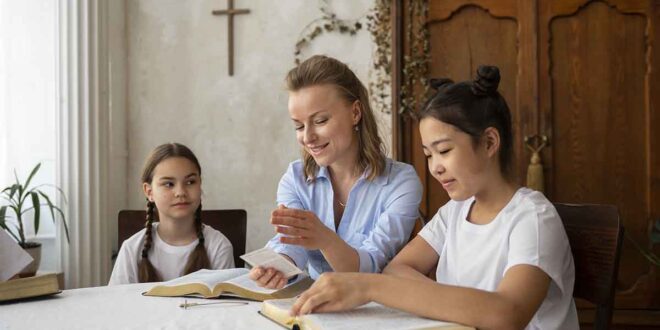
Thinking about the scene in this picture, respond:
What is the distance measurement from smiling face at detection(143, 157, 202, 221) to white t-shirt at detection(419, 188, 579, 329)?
1107 millimetres

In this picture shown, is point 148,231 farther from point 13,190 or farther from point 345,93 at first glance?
point 13,190

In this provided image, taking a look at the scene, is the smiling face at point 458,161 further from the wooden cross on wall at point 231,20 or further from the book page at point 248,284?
the wooden cross on wall at point 231,20

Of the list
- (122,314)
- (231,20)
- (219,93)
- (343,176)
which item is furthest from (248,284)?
(231,20)

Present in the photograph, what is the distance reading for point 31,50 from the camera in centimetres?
399

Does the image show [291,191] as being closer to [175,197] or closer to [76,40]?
[175,197]

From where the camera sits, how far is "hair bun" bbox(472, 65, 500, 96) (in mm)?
1601

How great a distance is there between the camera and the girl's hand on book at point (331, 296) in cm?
122

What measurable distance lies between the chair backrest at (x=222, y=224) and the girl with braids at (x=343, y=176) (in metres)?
0.56

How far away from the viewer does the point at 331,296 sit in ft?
4.02

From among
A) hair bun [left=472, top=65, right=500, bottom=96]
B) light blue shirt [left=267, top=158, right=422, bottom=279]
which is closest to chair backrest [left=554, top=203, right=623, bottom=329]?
hair bun [left=472, top=65, right=500, bottom=96]

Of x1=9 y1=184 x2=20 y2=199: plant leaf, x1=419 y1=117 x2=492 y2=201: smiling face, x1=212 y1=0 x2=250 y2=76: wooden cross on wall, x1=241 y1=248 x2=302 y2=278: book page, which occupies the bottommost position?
x1=241 y1=248 x2=302 y2=278: book page

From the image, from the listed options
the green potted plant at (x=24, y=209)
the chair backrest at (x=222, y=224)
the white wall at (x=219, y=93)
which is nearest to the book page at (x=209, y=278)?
the chair backrest at (x=222, y=224)

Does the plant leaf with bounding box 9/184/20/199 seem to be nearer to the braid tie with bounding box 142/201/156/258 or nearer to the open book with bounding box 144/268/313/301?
the braid tie with bounding box 142/201/156/258

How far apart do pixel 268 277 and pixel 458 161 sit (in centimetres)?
54
